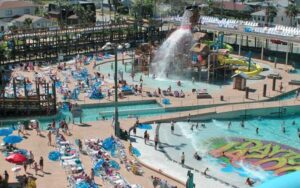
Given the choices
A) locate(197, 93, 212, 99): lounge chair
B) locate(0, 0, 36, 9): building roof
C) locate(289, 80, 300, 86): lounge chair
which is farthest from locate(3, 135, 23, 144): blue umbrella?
locate(0, 0, 36, 9): building roof

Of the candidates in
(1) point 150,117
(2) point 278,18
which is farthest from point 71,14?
(1) point 150,117

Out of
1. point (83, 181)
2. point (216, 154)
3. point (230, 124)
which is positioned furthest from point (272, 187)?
point (230, 124)

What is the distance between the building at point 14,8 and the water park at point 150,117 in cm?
2727

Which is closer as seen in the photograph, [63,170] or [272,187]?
[272,187]

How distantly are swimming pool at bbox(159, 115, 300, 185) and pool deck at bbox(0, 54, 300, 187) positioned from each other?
5.95ft

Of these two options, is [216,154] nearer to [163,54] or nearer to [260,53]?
[163,54]

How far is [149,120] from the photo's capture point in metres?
42.8

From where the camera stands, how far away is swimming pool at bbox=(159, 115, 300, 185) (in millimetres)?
34000

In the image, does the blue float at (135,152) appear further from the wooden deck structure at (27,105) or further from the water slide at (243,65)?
the water slide at (243,65)

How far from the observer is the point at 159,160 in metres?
34.2

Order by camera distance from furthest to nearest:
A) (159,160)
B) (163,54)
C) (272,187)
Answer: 1. (163,54)
2. (159,160)
3. (272,187)

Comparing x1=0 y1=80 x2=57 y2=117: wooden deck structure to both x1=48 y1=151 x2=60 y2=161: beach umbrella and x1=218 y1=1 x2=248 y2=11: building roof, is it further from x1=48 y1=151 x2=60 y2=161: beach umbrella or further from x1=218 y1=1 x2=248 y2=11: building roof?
x1=218 y1=1 x2=248 y2=11: building roof

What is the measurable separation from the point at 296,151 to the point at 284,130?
5.14 m

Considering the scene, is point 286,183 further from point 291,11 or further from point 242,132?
point 291,11
